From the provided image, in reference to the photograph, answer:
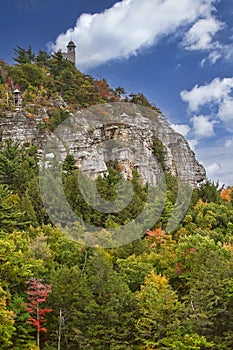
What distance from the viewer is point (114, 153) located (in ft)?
150

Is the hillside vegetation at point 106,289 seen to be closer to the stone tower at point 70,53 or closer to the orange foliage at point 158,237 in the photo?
the orange foliage at point 158,237

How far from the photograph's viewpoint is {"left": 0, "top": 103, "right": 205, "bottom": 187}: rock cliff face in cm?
4388

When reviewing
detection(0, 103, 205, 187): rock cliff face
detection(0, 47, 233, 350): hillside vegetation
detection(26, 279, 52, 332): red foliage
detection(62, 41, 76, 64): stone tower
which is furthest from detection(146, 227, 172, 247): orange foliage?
detection(62, 41, 76, 64): stone tower

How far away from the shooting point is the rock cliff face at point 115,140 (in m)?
43.9

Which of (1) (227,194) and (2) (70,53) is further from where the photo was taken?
(2) (70,53)

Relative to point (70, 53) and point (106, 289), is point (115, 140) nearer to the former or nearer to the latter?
point (70, 53)

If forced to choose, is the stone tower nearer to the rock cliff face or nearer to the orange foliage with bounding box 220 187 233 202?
the rock cliff face

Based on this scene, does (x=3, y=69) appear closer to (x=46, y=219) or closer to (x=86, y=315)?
(x=46, y=219)

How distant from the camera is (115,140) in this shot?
1843 inches

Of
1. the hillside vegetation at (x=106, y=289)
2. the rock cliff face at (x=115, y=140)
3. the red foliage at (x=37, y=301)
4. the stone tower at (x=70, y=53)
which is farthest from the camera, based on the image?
the stone tower at (x=70, y=53)

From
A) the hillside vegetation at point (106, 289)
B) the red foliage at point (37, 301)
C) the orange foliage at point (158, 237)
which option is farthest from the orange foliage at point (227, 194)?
the red foliage at point (37, 301)

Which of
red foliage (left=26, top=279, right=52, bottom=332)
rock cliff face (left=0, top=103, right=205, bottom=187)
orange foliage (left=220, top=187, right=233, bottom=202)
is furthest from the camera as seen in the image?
orange foliage (left=220, top=187, right=233, bottom=202)

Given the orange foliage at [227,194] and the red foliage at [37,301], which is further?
the orange foliage at [227,194]

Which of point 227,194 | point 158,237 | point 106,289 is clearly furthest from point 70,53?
point 106,289
